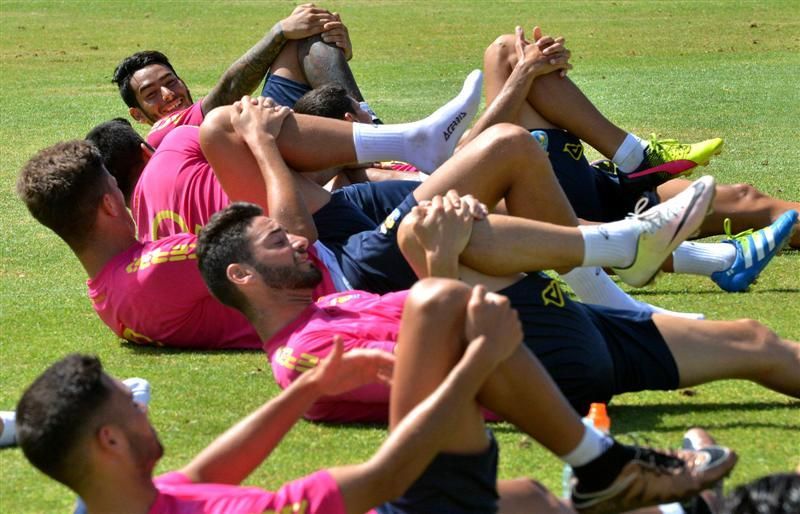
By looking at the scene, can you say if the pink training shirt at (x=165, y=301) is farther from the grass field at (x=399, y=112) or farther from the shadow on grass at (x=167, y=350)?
the grass field at (x=399, y=112)

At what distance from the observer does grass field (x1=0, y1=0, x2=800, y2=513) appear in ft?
18.1

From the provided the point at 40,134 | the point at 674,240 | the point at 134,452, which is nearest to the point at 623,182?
the point at 674,240

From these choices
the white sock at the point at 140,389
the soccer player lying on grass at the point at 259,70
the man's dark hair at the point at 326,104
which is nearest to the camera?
the white sock at the point at 140,389

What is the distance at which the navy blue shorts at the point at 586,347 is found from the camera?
5.41 metres

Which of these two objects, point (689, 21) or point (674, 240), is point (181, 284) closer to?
point (674, 240)

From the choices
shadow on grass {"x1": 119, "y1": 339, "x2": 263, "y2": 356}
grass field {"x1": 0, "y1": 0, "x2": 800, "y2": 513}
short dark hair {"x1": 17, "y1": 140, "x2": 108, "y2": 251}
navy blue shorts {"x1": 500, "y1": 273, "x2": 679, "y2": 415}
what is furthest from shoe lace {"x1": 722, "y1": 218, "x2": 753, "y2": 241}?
short dark hair {"x1": 17, "y1": 140, "x2": 108, "y2": 251}

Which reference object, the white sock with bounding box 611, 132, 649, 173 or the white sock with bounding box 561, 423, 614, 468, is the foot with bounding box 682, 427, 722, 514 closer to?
the white sock with bounding box 561, 423, 614, 468

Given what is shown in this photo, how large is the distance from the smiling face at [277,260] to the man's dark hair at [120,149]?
8.14 ft

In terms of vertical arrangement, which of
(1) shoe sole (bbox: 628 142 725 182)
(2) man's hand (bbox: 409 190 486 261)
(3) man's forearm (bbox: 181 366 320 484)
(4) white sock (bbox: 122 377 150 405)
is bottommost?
(1) shoe sole (bbox: 628 142 725 182)

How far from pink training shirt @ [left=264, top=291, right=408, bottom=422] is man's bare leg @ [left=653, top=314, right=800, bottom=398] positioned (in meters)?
1.13

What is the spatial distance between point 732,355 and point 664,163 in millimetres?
3023

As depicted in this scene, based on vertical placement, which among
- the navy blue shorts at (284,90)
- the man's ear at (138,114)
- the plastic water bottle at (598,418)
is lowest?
the plastic water bottle at (598,418)

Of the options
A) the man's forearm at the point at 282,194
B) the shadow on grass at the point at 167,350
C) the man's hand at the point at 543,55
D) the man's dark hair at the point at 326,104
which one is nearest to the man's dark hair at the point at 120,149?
the man's dark hair at the point at 326,104

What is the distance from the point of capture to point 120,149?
7930 millimetres
